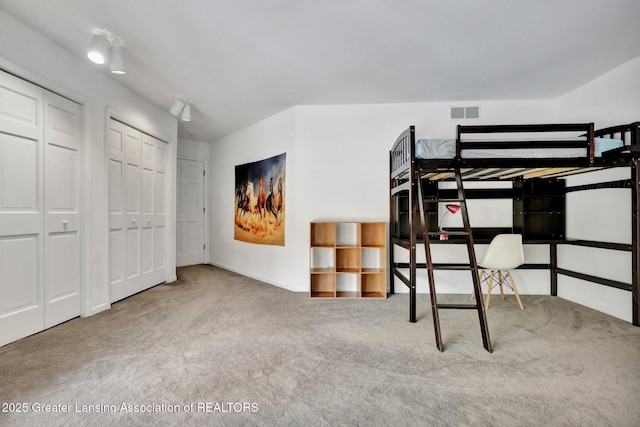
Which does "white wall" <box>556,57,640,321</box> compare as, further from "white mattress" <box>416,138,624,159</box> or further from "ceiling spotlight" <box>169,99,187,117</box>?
"ceiling spotlight" <box>169,99,187,117</box>

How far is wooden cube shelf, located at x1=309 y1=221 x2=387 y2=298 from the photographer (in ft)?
12.0

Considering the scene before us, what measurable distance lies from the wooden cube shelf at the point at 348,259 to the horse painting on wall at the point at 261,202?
2.27 feet

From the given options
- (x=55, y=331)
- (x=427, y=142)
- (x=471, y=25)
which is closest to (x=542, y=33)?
(x=471, y=25)

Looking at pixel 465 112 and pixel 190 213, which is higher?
pixel 465 112

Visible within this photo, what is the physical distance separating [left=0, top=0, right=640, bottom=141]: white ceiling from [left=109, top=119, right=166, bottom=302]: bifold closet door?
0.70 m

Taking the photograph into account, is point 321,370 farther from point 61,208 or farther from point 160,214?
point 160,214

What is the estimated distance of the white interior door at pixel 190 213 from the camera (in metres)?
5.54

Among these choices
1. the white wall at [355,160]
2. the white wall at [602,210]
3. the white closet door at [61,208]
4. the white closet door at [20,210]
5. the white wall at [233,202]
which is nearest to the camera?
the white closet door at [20,210]

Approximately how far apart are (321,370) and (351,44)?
106 inches

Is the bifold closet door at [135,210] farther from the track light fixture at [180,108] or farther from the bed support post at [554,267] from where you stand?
the bed support post at [554,267]

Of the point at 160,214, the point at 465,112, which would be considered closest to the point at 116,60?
the point at 160,214

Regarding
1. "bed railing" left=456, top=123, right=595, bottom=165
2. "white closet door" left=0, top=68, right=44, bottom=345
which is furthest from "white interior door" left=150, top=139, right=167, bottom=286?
"bed railing" left=456, top=123, right=595, bottom=165

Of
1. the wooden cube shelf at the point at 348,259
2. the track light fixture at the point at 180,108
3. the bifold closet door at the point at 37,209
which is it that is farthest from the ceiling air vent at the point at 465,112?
the bifold closet door at the point at 37,209

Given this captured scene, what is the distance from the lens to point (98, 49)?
228cm
